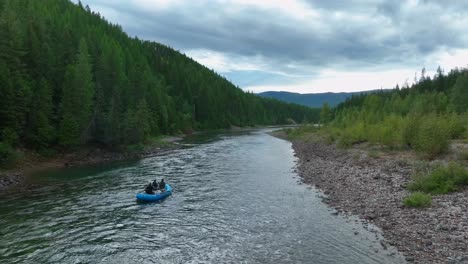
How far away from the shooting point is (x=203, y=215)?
85.1ft

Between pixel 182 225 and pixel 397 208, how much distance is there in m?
15.7

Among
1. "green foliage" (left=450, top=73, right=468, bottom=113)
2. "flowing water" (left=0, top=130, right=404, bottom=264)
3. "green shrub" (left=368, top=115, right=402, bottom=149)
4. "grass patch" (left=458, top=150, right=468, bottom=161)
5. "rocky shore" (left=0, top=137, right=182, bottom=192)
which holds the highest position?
"green foliage" (left=450, top=73, right=468, bottom=113)

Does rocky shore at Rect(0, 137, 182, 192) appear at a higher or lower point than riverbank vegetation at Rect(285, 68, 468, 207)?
lower

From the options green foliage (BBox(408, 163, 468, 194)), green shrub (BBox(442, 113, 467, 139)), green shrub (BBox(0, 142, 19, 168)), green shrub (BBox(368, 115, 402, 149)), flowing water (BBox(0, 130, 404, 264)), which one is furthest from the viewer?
green shrub (BBox(368, 115, 402, 149))

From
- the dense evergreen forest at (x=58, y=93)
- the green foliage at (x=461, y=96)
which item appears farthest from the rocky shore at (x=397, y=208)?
the green foliage at (x=461, y=96)

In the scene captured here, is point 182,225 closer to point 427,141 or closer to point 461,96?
point 427,141

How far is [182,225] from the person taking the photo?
23.8m

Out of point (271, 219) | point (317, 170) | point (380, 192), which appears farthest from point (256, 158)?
point (271, 219)

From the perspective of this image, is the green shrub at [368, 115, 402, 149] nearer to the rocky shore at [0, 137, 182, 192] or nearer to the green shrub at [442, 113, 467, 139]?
the green shrub at [442, 113, 467, 139]

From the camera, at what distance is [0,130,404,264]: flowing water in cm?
1853

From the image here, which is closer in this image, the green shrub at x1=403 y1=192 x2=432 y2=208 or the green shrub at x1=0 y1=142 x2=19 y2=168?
the green shrub at x1=403 y1=192 x2=432 y2=208

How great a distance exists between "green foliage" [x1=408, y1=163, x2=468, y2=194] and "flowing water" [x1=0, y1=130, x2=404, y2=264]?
8.44m

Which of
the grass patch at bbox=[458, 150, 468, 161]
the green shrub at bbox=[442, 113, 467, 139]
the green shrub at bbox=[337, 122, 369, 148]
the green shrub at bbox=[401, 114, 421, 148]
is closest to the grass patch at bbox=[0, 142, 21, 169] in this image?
the grass patch at bbox=[458, 150, 468, 161]

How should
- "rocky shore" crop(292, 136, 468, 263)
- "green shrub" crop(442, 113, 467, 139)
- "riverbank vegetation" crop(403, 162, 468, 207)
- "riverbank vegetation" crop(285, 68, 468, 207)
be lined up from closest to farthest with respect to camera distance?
"rocky shore" crop(292, 136, 468, 263) < "riverbank vegetation" crop(403, 162, 468, 207) < "riverbank vegetation" crop(285, 68, 468, 207) < "green shrub" crop(442, 113, 467, 139)
